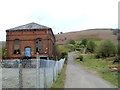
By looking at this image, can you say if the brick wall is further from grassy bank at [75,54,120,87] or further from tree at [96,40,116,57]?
tree at [96,40,116,57]

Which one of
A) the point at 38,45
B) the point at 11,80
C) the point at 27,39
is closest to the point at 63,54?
the point at 38,45

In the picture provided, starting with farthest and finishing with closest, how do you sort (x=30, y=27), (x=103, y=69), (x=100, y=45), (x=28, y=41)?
1. (x=30, y=27)
2. (x=28, y=41)
3. (x=103, y=69)
4. (x=100, y=45)

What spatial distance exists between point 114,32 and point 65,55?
3234 centimetres

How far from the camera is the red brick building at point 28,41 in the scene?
31.9 metres

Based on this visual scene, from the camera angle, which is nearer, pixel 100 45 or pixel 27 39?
pixel 100 45

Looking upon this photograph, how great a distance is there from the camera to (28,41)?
1276 inches

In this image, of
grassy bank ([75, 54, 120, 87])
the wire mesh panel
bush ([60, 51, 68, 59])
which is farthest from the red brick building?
the wire mesh panel

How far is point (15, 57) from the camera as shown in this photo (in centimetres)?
3228

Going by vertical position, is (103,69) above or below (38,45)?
below

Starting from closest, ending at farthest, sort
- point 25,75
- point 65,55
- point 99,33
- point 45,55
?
point 99,33 → point 25,75 → point 45,55 → point 65,55

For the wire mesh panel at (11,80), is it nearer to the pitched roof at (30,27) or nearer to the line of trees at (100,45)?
the line of trees at (100,45)

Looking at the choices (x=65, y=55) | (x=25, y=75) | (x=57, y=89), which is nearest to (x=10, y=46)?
(x=65, y=55)

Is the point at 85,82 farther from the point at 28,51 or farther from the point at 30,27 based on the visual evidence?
the point at 30,27

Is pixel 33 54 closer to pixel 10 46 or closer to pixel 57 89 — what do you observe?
pixel 10 46
